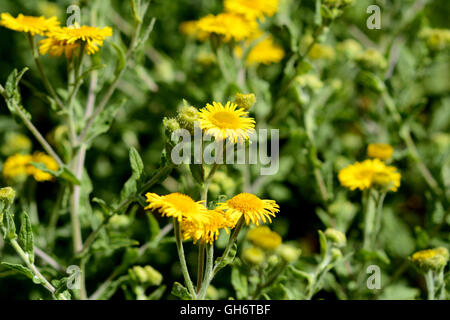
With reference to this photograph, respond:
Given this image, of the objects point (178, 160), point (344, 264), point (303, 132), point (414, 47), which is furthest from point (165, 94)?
point (414, 47)

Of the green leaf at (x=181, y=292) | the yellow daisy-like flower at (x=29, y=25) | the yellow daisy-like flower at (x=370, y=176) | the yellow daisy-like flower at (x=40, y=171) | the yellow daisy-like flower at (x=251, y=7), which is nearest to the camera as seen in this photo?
the green leaf at (x=181, y=292)

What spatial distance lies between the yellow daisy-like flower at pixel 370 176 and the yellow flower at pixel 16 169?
4.57 ft

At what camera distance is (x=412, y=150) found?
2.40 meters

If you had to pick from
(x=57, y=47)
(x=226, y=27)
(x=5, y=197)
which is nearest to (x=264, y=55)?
(x=226, y=27)

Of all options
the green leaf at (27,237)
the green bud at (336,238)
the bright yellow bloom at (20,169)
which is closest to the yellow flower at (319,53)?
the green bud at (336,238)

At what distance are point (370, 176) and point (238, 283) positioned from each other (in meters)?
0.69

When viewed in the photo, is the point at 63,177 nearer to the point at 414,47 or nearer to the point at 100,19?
the point at 100,19

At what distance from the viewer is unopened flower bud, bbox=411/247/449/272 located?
1689 mm

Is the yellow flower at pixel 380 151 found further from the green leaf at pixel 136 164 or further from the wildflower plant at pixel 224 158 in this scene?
the green leaf at pixel 136 164

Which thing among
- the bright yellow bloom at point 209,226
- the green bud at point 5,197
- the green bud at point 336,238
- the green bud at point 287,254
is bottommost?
the green bud at point 287,254

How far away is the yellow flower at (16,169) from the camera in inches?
83.7

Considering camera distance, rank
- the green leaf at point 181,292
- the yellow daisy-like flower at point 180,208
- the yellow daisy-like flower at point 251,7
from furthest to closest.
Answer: the yellow daisy-like flower at point 251,7
the green leaf at point 181,292
the yellow daisy-like flower at point 180,208

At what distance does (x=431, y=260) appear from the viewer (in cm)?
169
